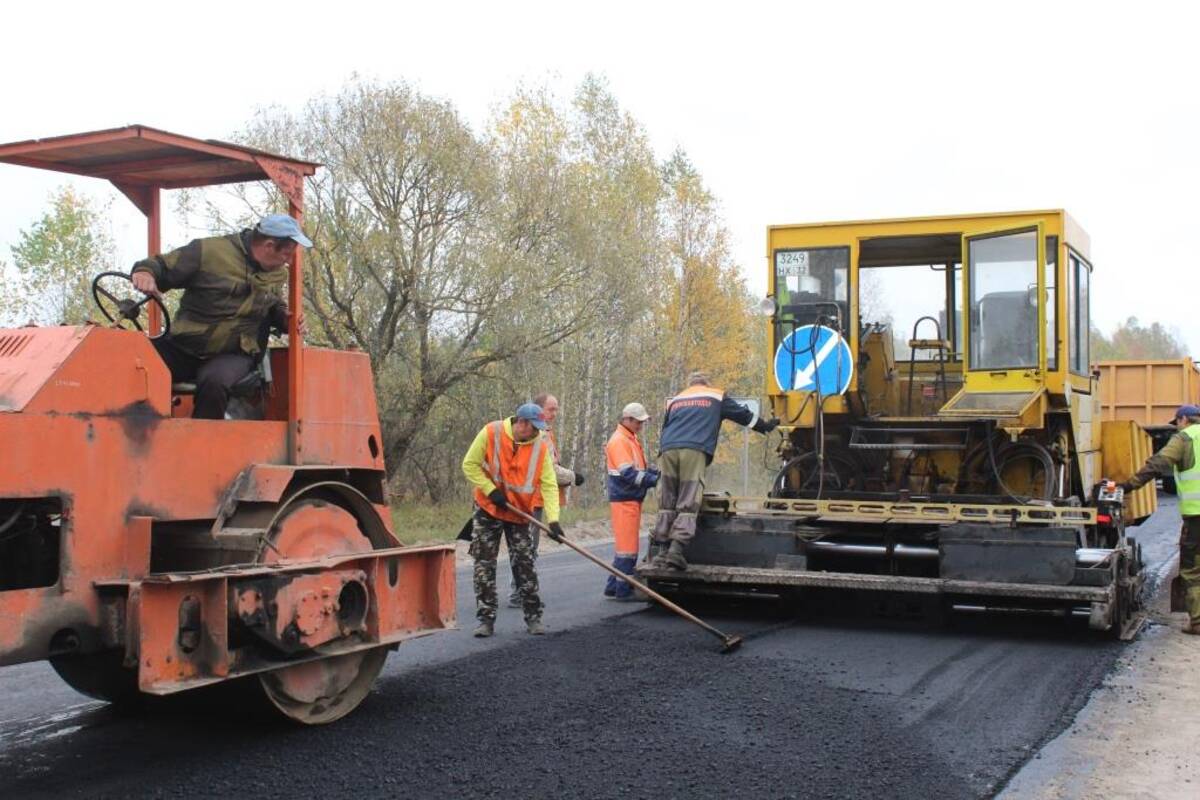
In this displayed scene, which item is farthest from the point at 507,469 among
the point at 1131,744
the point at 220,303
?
the point at 1131,744

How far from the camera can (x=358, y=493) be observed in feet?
17.2

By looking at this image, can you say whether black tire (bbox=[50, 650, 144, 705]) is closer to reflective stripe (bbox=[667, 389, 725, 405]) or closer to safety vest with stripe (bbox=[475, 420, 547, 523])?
safety vest with stripe (bbox=[475, 420, 547, 523])

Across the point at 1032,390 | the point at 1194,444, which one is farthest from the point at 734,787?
the point at 1194,444

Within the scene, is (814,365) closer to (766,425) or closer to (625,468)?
(766,425)

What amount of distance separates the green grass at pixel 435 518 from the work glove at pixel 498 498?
6859 mm

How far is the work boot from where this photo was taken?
8.09m

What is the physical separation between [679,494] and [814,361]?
1.49m

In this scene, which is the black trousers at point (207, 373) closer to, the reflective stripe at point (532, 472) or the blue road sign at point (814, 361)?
the reflective stripe at point (532, 472)

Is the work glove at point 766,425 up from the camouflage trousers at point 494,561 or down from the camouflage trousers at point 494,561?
up

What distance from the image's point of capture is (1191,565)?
8336 millimetres

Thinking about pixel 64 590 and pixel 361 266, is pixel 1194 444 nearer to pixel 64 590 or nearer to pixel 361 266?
pixel 64 590

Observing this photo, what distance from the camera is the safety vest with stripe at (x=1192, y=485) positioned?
27.7 feet

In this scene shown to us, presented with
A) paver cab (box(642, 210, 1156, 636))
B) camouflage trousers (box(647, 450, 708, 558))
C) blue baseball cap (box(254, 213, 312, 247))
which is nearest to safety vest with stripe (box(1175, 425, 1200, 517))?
paver cab (box(642, 210, 1156, 636))

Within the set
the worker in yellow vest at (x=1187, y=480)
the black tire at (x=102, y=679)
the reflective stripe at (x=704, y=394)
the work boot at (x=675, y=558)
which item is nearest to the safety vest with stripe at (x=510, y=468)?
the work boot at (x=675, y=558)
